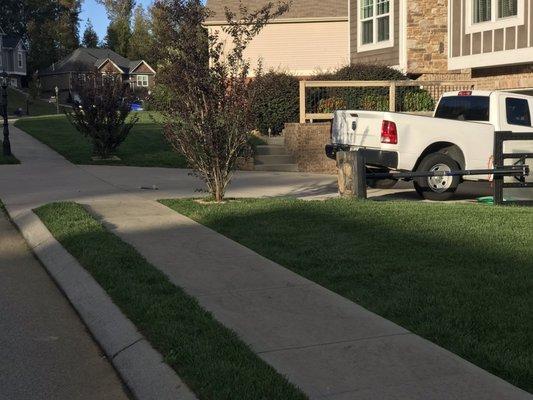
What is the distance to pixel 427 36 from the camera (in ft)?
69.9

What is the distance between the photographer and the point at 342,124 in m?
12.8

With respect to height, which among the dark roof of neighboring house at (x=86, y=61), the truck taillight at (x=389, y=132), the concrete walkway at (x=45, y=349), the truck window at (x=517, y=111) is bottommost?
the concrete walkway at (x=45, y=349)

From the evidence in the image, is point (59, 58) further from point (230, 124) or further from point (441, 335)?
point (441, 335)

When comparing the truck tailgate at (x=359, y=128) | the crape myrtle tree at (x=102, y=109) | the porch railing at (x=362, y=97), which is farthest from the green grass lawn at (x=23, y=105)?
the truck tailgate at (x=359, y=128)

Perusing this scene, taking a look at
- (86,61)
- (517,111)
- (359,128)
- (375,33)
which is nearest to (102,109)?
(359,128)

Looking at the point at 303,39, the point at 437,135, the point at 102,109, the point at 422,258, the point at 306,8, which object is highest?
the point at 306,8

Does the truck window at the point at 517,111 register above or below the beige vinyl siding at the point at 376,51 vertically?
below

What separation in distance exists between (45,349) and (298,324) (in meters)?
1.90

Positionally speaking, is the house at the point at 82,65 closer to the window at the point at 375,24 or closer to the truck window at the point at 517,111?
the window at the point at 375,24

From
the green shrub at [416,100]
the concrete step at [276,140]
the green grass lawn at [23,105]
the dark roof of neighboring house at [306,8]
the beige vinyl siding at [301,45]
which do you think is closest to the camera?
the green shrub at [416,100]

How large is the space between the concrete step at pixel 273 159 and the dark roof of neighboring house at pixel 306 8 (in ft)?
40.2

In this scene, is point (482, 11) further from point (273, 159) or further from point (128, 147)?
point (128, 147)

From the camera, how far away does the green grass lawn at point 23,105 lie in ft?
173

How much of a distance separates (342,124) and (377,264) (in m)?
6.38
